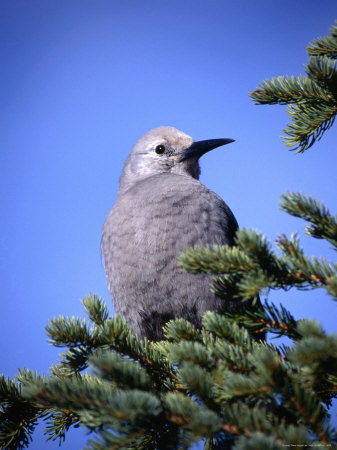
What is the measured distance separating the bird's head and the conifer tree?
1.69m

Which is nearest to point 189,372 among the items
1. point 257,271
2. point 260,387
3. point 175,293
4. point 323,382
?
point 260,387

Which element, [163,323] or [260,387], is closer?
[260,387]

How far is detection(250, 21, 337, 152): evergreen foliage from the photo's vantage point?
4.38 ft

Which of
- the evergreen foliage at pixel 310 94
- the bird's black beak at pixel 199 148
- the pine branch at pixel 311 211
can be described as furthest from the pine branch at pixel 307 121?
the bird's black beak at pixel 199 148

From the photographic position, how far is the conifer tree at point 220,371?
32.5 inches

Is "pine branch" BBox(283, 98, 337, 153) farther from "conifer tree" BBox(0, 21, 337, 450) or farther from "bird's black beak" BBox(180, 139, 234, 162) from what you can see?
"bird's black beak" BBox(180, 139, 234, 162)

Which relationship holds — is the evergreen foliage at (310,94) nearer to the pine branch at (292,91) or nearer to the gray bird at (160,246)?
the pine branch at (292,91)

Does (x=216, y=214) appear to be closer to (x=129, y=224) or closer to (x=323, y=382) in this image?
(x=129, y=224)

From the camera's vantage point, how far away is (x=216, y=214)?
232cm

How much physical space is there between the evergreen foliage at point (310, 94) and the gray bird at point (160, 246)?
78cm

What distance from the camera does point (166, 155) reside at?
316 centimetres

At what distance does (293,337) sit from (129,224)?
4.44ft

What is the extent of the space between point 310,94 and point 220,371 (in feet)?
3.29

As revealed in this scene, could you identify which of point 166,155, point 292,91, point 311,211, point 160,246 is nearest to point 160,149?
point 166,155
